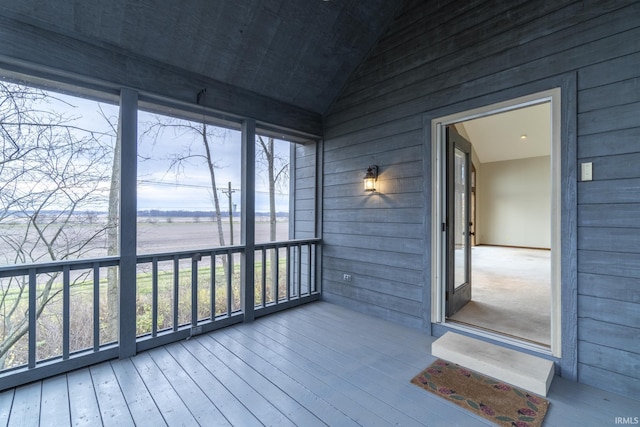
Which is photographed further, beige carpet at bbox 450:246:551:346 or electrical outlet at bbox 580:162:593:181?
beige carpet at bbox 450:246:551:346

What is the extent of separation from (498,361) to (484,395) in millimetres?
409

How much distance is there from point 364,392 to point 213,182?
2.58 m

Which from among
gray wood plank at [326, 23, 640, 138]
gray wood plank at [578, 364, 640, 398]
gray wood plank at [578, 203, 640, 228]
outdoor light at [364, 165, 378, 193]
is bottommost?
gray wood plank at [578, 364, 640, 398]

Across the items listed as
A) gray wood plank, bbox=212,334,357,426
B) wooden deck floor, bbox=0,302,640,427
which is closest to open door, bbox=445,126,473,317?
wooden deck floor, bbox=0,302,640,427

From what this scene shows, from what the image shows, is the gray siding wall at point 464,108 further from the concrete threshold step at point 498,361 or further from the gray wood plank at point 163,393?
the gray wood plank at point 163,393

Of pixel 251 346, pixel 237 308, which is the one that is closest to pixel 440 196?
pixel 251 346

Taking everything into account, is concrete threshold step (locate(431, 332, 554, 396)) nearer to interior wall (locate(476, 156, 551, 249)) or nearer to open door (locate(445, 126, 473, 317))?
open door (locate(445, 126, 473, 317))

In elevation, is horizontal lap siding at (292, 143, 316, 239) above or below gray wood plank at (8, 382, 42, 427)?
above

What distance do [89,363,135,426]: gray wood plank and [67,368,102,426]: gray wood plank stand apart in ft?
0.09

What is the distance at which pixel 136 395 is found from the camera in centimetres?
209

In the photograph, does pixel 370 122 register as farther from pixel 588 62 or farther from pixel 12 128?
pixel 12 128

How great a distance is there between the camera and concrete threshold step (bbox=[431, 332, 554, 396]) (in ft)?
7.02

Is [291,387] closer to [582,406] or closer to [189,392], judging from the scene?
[189,392]

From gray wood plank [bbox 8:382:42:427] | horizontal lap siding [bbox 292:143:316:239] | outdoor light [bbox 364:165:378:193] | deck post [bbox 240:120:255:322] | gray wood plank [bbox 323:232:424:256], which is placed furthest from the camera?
horizontal lap siding [bbox 292:143:316:239]
